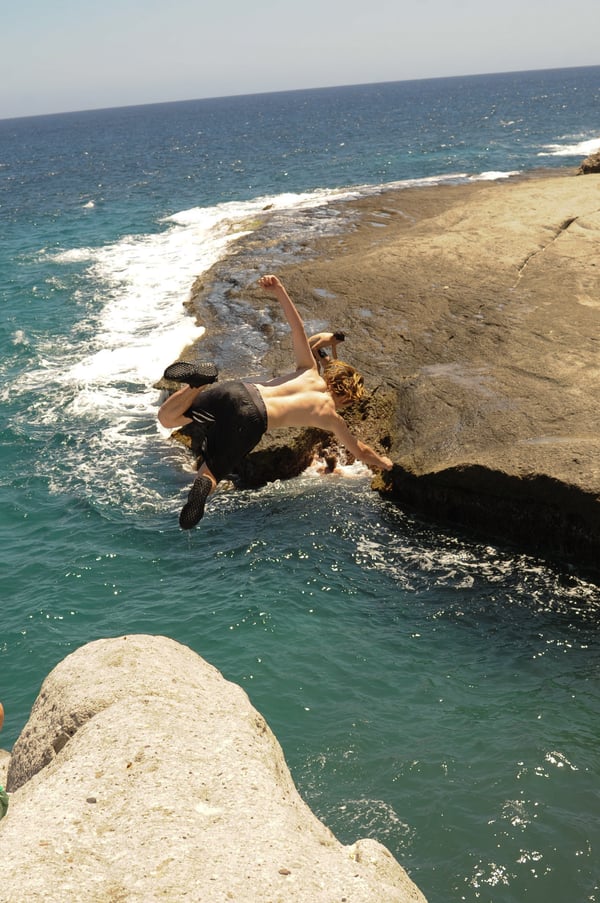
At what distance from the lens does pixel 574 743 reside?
22.2 feet

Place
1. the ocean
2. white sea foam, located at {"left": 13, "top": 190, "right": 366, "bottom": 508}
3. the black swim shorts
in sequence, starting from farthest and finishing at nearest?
white sea foam, located at {"left": 13, "top": 190, "right": 366, "bottom": 508} → the black swim shorts → the ocean

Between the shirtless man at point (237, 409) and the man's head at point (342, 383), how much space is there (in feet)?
0.26

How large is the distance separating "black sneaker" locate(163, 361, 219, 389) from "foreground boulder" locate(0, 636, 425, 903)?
7.81 feet

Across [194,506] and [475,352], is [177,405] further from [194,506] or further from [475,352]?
[475,352]

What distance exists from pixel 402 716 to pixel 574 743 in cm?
143

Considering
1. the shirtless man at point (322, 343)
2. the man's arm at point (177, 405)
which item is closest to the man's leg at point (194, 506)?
the man's arm at point (177, 405)

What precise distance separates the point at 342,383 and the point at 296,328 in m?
0.71

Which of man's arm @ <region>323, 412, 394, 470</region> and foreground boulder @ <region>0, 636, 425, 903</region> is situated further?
man's arm @ <region>323, 412, 394, 470</region>

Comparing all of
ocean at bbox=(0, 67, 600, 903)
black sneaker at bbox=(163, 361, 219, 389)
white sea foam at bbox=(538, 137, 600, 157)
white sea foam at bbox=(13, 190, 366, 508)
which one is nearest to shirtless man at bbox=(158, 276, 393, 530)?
black sneaker at bbox=(163, 361, 219, 389)

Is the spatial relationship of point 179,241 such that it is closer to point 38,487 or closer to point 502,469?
point 38,487

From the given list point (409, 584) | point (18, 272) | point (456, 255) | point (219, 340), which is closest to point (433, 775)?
point (409, 584)

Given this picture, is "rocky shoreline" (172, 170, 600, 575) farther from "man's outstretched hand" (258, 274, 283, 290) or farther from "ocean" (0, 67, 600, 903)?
"man's outstretched hand" (258, 274, 283, 290)

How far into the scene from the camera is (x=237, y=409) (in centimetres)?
690

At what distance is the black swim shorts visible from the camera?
6891 mm
